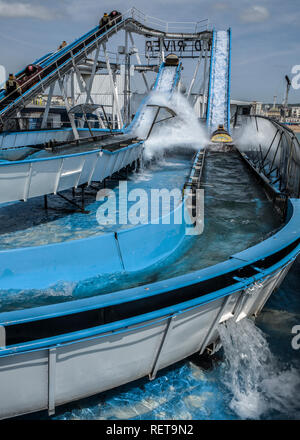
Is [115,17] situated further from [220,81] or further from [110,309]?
[110,309]

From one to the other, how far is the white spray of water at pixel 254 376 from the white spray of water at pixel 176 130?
1270 cm

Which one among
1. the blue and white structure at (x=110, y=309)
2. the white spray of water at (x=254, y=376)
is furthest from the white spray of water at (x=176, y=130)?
the white spray of water at (x=254, y=376)

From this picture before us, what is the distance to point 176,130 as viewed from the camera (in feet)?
68.7

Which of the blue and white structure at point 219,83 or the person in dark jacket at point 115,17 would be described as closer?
the person in dark jacket at point 115,17

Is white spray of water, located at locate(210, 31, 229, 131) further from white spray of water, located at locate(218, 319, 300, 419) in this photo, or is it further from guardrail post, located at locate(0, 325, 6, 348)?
guardrail post, located at locate(0, 325, 6, 348)

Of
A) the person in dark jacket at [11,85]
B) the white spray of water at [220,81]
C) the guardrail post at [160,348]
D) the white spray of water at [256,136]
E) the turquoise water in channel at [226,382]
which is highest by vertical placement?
the white spray of water at [220,81]

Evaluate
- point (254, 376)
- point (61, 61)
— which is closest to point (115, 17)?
point (61, 61)

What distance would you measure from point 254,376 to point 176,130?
1895 cm

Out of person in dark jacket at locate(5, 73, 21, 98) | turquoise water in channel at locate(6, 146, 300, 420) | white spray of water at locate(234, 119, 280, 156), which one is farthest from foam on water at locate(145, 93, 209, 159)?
turquoise water in channel at locate(6, 146, 300, 420)

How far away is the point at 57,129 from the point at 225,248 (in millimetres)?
9898

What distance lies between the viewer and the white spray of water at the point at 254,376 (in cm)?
322

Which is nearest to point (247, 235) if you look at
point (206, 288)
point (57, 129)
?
point (206, 288)

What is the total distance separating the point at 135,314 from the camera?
2.74 m

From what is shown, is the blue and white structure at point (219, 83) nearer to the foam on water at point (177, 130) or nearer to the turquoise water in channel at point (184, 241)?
the foam on water at point (177, 130)
